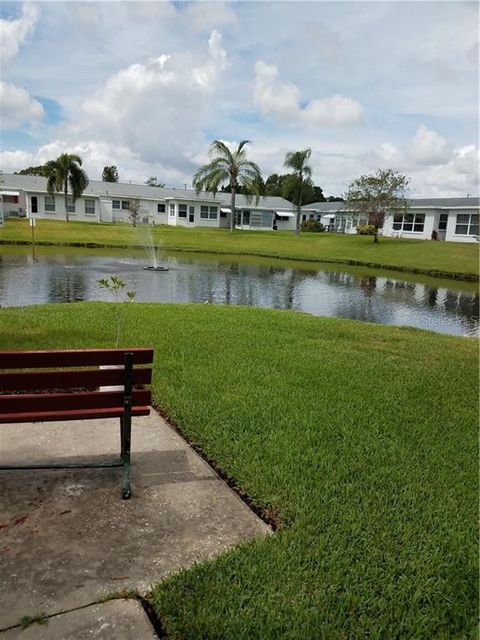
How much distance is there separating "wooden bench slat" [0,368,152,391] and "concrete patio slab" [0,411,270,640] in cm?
72

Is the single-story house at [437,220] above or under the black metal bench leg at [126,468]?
above

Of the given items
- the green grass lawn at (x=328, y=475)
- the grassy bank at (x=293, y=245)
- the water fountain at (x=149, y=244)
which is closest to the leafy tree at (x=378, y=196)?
the grassy bank at (x=293, y=245)

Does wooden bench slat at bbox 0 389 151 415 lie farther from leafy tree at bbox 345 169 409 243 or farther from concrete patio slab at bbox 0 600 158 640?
leafy tree at bbox 345 169 409 243

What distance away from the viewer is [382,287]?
2152cm

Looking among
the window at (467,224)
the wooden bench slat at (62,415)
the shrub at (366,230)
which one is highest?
A: the window at (467,224)

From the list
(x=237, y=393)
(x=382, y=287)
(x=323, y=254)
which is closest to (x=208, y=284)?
(x=382, y=287)

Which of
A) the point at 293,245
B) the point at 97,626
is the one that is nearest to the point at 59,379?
the point at 97,626

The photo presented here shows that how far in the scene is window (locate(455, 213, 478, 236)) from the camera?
44.2 meters

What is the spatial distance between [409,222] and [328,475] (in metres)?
49.6

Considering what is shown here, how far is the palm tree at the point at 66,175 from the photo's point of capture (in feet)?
143

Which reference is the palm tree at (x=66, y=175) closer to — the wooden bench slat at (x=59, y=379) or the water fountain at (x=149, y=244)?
the water fountain at (x=149, y=244)

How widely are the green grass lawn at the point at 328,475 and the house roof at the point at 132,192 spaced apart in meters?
47.9

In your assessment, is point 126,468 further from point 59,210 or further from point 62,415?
point 59,210

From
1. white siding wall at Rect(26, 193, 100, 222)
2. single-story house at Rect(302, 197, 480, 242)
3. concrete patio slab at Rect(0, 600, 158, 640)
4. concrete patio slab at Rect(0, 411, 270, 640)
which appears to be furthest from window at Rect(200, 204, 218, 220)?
concrete patio slab at Rect(0, 600, 158, 640)
